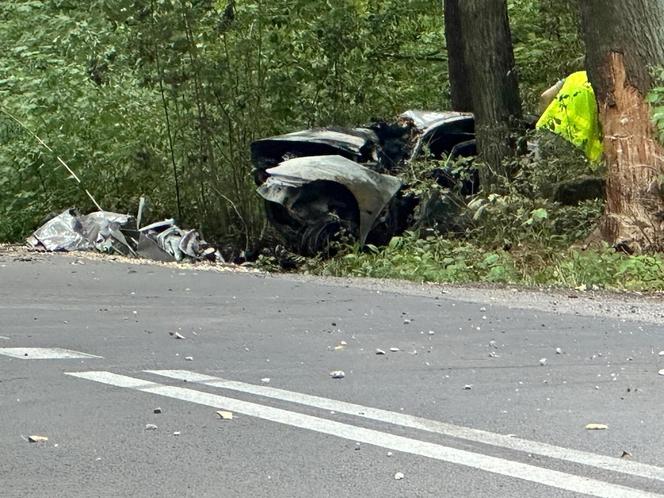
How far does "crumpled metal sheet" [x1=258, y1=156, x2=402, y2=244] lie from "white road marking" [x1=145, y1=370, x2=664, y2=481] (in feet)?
23.4

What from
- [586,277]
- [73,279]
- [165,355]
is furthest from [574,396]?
[73,279]

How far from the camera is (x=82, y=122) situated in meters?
18.5

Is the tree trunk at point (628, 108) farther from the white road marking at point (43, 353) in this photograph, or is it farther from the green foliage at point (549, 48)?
the white road marking at point (43, 353)

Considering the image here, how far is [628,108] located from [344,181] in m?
3.23

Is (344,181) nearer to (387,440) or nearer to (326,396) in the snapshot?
(326,396)

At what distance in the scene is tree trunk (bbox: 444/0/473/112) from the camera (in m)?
18.1

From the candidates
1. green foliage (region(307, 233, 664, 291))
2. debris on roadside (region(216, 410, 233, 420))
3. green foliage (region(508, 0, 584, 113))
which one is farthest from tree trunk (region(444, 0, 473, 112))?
debris on roadside (region(216, 410, 233, 420))

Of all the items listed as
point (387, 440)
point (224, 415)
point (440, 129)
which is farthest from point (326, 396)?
point (440, 129)

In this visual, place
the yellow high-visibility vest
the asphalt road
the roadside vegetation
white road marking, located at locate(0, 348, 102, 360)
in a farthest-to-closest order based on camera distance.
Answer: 1. the roadside vegetation
2. the yellow high-visibility vest
3. white road marking, located at locate(0, 348, 102, 360)
4. the asphalt road

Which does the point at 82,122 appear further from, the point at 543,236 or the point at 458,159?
the point at 543,236

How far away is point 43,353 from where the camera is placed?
777 centimetres

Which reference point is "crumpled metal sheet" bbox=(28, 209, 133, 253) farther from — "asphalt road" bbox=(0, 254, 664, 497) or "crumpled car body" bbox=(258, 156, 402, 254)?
"asphalt road" bbox=(0, 254, 664, 497)

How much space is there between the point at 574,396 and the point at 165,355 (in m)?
2.63

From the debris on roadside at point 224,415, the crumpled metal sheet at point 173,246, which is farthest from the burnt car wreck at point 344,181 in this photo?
the debris on roadside at point 224,415
